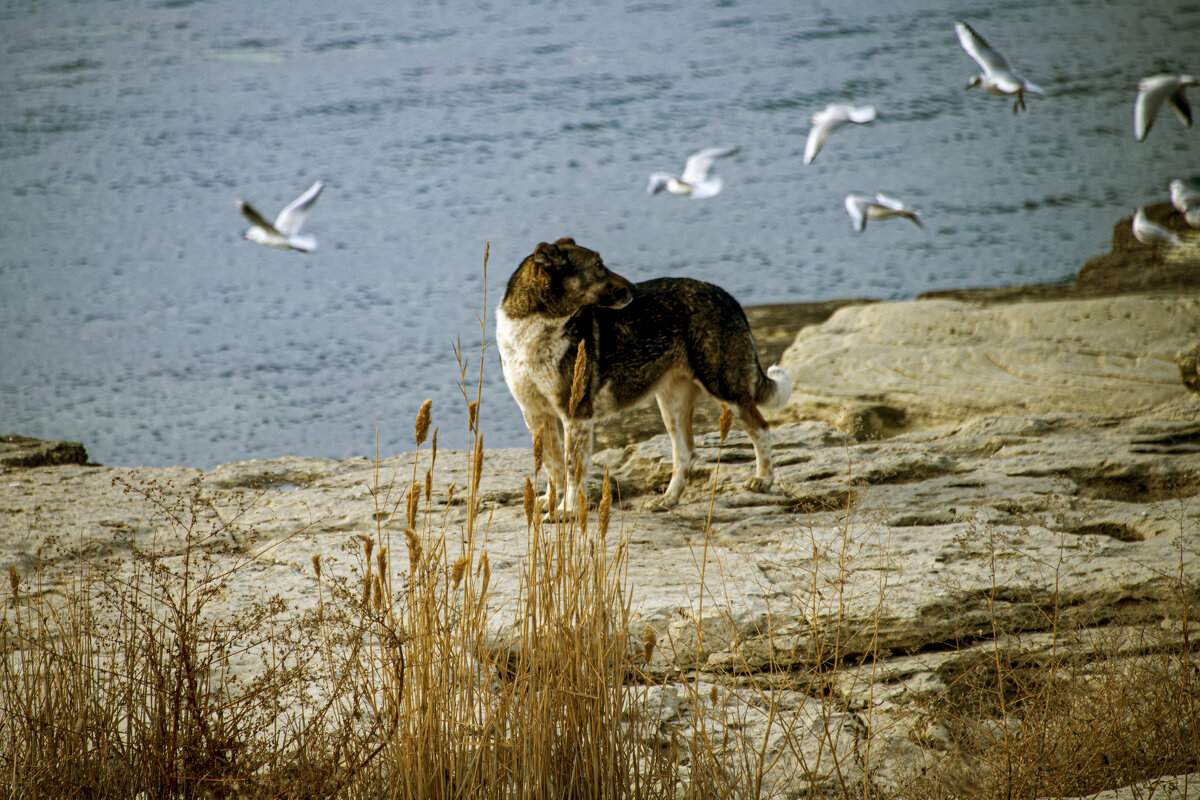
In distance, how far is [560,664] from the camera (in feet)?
6.40

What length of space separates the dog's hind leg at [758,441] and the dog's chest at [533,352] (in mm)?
757

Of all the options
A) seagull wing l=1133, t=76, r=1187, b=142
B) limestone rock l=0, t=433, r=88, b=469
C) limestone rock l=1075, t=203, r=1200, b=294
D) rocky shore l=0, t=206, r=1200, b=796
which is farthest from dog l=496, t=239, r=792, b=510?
limestone rock l=1075, t=203, r=1200, b=294

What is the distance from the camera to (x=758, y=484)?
13.3 ft

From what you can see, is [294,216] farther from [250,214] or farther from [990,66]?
[990,66]

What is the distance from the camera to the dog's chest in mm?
3701

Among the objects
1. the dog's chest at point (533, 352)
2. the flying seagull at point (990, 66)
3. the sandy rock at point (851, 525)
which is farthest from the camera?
the flying seagull at point (990, 66)

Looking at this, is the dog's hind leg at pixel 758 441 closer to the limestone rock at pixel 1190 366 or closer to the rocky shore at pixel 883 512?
the rocky shore at pixel 883 512

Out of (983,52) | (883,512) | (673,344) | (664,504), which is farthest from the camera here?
(983,52)

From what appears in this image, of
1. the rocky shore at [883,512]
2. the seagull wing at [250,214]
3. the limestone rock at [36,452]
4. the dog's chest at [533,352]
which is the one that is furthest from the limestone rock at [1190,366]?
the limestone rock at [36,452]

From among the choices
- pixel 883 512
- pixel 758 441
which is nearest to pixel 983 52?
pixel 758 441

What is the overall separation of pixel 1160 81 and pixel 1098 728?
5.11 metres

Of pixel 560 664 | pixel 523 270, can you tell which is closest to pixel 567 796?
pixel 560 664

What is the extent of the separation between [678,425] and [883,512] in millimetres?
1321

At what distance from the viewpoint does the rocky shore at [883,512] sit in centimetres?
263
